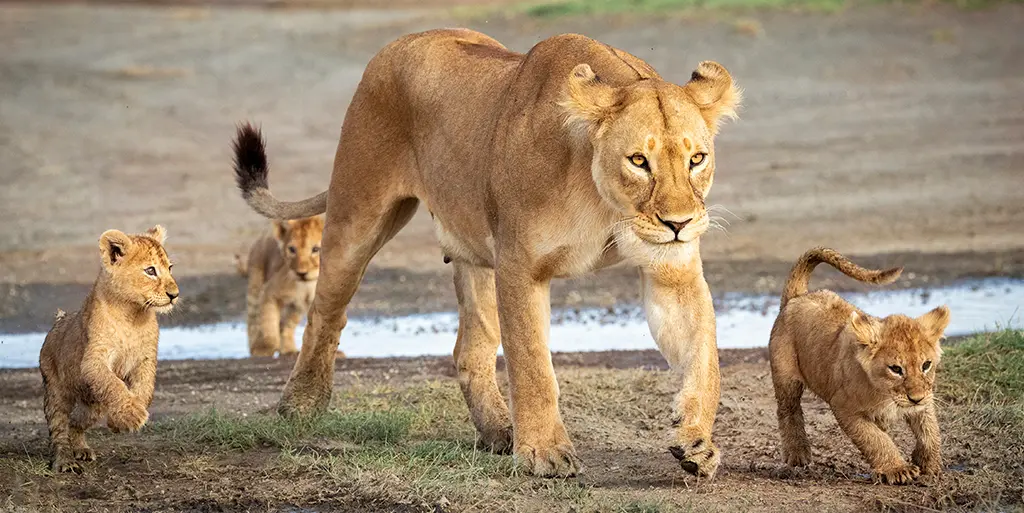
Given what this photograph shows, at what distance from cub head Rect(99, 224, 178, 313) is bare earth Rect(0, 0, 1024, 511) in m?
0.57

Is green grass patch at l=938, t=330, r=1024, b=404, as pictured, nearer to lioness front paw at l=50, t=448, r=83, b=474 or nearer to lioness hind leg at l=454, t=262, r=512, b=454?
lioness hind leg at l=454, t=262, r=512, b=454

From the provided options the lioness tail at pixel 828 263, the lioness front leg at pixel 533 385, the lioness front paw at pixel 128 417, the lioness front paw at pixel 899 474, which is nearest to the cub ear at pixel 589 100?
the lioness front leg at pixel 533 385

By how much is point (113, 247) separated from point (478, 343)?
4.45 ft

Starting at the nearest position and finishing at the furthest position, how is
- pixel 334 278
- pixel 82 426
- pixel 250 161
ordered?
pixel 82 426 < pixel 334 278 < pixel 250 161

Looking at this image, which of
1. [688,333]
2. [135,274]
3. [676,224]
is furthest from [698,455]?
[135,274]

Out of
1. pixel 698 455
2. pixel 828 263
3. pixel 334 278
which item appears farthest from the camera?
pixel 334 278

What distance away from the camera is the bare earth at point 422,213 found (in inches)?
222

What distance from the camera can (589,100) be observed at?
15.9 feet

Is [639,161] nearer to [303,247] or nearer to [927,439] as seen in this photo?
[927,439]

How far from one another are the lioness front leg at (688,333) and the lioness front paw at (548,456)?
1.40ft

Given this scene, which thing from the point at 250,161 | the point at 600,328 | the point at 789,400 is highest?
the point at 250,161

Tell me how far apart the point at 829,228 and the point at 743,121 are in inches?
129

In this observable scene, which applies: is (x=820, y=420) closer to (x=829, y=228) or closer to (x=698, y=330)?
(x=698, y=330)

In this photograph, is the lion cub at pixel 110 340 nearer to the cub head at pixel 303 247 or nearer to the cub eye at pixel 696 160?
the cub eye at pixel 696 160
